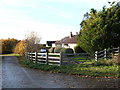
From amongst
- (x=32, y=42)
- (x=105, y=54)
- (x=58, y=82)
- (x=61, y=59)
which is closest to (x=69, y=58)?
(x=61, y=59)

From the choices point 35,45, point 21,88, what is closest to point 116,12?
point 21,88

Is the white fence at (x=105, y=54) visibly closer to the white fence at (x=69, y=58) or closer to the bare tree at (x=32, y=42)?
the white fence at (x=69, y=58)

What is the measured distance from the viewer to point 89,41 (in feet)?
71.0

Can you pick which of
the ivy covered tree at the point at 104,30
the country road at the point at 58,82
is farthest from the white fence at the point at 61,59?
the country road at the point at 58,82

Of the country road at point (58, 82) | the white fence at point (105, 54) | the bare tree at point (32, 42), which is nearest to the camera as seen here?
the country road at point (58, 82)

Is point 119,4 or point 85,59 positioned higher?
point 119,4

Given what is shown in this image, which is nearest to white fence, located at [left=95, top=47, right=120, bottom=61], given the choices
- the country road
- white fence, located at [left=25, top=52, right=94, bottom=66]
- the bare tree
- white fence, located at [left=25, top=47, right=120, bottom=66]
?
white fence, located at [left=25, top=47, right=120, bottom=66]

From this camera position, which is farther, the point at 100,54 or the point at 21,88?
the point at 100,54

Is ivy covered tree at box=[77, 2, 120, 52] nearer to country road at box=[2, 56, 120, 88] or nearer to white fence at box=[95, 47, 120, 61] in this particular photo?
white fence at box=[95, 47, 120, 61]

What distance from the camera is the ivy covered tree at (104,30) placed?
20.4m

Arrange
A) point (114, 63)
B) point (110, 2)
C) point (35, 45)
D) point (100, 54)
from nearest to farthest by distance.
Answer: point (114, 63), point (100, 54), point (110, 2), point (35, 45)

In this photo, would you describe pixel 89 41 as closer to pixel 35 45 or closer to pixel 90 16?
pixel 90 16

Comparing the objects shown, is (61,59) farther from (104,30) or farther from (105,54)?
(104,30)

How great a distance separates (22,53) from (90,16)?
16.1 m
